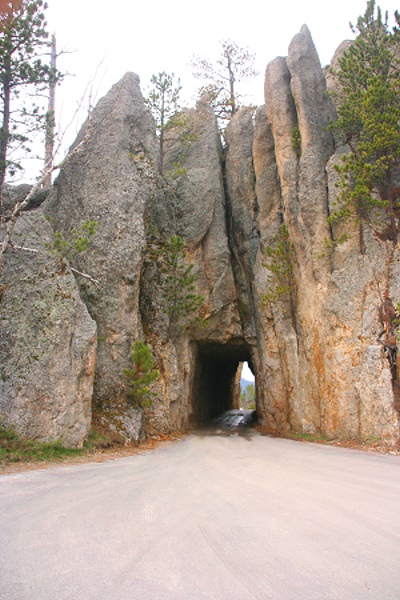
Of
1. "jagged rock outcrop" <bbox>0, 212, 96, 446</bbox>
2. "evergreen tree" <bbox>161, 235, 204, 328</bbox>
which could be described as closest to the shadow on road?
"evergreen tree" <bbox>161, 235, 204, 328</bbox>

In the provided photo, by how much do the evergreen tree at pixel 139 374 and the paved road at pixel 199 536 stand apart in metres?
6.01

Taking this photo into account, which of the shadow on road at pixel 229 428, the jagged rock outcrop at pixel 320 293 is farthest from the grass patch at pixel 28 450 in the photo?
the jagged rock outcrop at pixel 320 293

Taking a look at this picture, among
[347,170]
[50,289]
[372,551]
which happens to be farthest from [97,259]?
[372,551]

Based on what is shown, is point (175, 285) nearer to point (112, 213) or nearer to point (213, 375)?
point (112, 213)

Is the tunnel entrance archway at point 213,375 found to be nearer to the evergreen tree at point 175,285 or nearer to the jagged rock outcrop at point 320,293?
the evergreen tree at point 175,285

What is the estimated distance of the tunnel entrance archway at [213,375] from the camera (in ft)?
76.8

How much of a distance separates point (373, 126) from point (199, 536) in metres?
13.8

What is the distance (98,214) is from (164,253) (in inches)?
164

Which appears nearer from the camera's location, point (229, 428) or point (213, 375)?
point (229, 428)

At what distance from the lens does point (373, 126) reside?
44.6 ft

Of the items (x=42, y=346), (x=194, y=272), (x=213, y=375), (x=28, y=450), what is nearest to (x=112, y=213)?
(x=194, y=272)

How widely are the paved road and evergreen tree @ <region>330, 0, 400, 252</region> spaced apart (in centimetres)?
1020

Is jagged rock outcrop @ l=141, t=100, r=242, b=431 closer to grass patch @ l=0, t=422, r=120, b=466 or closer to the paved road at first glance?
grass patch @ l=0, t=422, r=120, b=466

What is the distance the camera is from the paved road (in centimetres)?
290
